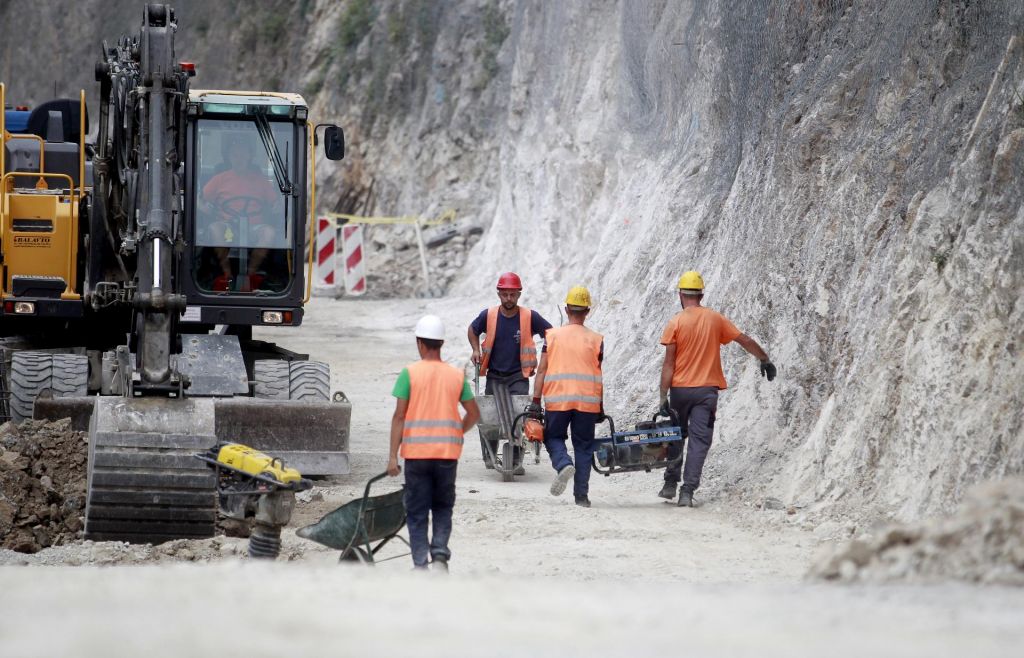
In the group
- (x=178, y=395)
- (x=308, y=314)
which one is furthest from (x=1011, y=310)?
(x=308, y=314)

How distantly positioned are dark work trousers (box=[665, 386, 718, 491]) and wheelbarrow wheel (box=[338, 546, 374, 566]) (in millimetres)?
3665

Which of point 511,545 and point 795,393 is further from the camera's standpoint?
point 795,393

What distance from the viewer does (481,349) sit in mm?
12750

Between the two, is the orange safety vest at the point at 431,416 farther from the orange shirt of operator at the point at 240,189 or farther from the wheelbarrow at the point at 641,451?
the orange shirt of operator at the point at 240,189

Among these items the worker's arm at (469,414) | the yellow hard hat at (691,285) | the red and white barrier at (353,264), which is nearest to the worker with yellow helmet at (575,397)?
the yellow hard hat at (691,285)

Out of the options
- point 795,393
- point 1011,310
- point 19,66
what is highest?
point 19,66

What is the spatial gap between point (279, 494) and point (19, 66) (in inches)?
1763

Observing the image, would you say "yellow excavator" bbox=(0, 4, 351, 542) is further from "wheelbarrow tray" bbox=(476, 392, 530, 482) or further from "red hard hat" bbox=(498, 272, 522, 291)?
"red hard hat" bbox=(498, 272, 522, 291)

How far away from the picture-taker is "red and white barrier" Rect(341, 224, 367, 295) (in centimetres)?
2873

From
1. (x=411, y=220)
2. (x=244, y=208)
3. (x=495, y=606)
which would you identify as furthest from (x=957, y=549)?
(x=411, y=220)

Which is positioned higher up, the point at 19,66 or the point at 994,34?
the point at 19,66

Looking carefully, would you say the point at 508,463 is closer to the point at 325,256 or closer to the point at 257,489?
the point at 257,489

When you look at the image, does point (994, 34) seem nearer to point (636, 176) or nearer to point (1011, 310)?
point (1011, 310)

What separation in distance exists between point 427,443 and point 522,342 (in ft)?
15.2
